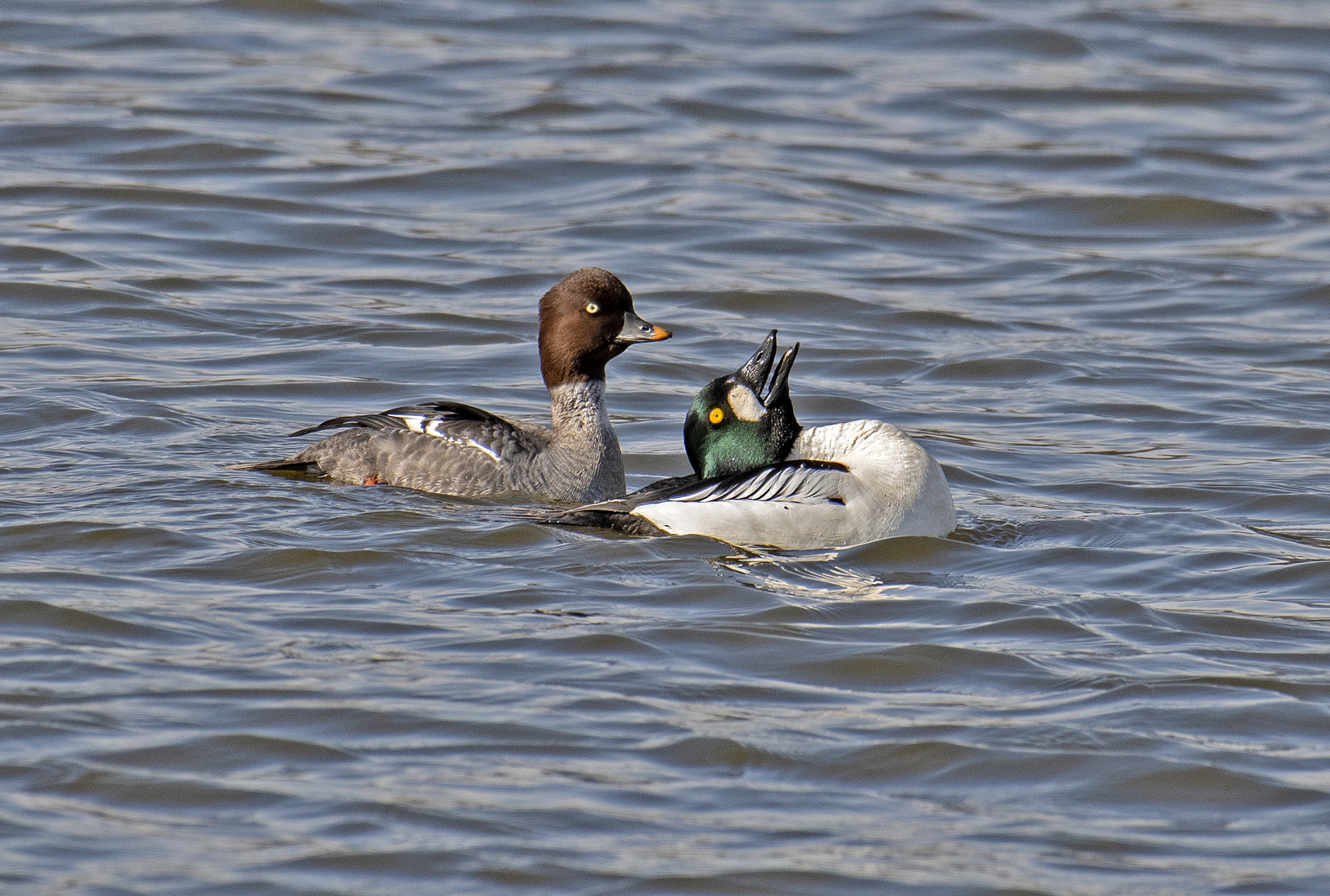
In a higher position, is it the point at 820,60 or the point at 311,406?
the point at 820,60

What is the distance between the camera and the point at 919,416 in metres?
10.8

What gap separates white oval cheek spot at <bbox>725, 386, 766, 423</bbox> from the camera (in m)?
8.52

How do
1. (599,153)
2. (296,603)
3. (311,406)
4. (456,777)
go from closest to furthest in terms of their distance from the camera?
(456,777) < (296,603) < (311,406) < (599,153)

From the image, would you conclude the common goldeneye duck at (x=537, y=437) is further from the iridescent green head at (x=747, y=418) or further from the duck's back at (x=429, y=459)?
the iridescent green head at (x=747, y=418)

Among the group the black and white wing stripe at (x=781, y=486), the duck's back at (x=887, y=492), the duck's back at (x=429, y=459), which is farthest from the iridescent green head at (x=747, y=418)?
the duck's back at (x=429, y=459)

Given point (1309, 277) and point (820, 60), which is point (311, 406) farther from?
point (820, 60)

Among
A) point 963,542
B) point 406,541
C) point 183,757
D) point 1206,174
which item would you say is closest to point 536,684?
point 183,757

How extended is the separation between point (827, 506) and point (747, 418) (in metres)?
0.62

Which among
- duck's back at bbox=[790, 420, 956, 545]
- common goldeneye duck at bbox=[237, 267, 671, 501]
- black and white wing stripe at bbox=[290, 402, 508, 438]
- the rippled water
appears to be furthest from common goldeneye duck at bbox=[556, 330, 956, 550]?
black and white wing stripe at bbox=[290, 402, 508, 438]

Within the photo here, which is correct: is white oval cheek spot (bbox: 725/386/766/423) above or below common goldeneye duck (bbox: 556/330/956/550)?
above

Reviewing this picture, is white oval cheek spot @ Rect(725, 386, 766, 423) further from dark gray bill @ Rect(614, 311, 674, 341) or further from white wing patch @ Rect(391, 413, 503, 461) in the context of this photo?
white wing patch @ Rect(391, 413, 503, 461)

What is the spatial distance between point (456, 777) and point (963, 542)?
11.5 feet

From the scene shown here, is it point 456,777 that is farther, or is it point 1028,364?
point 1028,364

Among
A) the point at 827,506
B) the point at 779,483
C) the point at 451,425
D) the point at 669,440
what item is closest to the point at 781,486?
the point at 779,483
